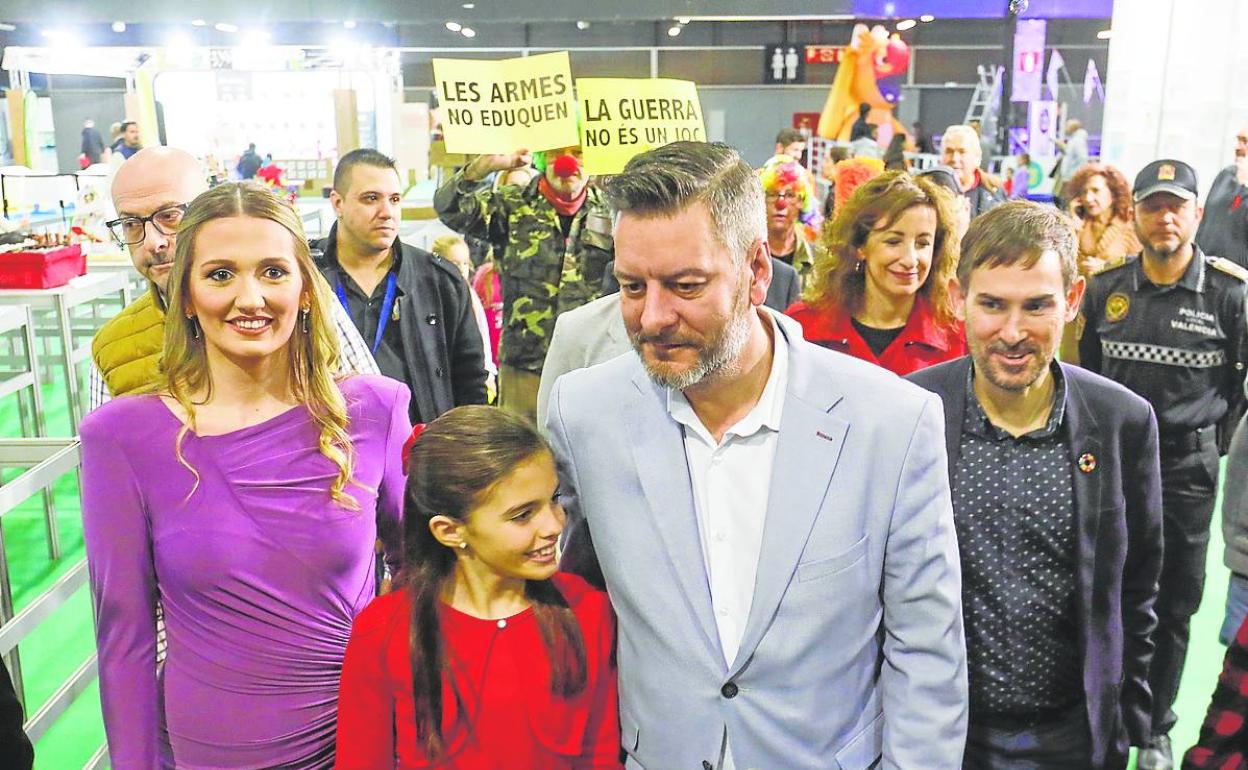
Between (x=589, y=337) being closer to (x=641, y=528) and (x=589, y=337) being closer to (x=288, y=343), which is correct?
(x=288, y=343)

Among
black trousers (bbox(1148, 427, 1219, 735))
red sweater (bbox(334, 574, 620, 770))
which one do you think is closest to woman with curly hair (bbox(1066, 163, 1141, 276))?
black trousers (bbox(1148, 427, 1219, 735))

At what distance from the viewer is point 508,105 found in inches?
159

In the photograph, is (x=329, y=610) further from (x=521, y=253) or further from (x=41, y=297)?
(x=41, y=297)

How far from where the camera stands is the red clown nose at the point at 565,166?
13.0ft

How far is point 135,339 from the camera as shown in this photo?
6.41ft

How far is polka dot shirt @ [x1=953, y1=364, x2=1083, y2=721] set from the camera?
1746 millimetres

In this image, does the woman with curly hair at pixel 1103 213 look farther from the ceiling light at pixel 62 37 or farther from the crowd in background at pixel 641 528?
the ceiling light at pixel 62 37

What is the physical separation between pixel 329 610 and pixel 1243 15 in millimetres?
7375

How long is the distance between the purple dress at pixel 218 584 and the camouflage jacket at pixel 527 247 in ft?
7.66

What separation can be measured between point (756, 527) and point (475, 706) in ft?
1.68

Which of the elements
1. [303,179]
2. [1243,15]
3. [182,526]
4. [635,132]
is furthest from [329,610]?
[303,179]

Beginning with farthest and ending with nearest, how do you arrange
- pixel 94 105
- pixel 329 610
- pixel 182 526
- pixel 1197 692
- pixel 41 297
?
pixel 94 105, pixel 41 297, pixel 1197 692, pixel 329 610, pixel 182 526

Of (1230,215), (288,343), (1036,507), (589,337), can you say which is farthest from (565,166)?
(1230,215)

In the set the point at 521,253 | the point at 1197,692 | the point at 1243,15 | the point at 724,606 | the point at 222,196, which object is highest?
the point at 1243,15
